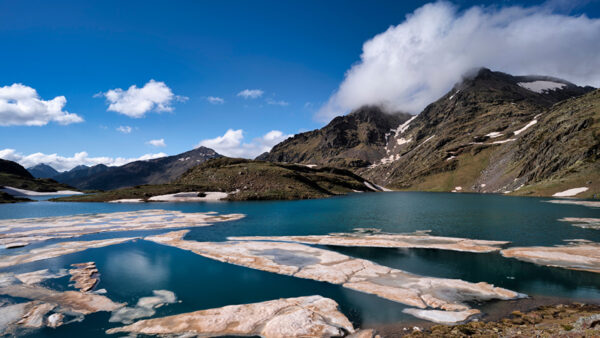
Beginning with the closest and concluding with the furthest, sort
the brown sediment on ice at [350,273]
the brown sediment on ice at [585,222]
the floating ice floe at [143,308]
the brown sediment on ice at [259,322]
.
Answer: the brown sediment on ice at [259,322] < the floating ice floe at [143,308] < the brown sediment on ice at [350,273] < the brown sediment on ice at [585,222]

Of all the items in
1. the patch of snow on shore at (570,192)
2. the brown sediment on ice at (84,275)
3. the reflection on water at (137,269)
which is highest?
the patch of snow on shore at (570,192)

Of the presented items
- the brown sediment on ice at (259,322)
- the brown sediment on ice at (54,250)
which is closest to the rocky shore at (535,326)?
the brown sediment on ice at (259,322)

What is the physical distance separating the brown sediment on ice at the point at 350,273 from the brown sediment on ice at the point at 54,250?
44.3 feet

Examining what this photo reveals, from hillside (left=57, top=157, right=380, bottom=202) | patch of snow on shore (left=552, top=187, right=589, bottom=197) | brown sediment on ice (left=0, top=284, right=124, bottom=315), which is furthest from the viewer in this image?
hillside (left=57, top=157, right=380, bottom=202)

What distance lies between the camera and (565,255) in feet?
121

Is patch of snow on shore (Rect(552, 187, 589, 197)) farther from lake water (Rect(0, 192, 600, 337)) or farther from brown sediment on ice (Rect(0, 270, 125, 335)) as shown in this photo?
brown sediment on ice (Rect(0, 270, 125, 335))

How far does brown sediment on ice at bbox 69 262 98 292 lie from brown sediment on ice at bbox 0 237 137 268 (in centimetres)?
835

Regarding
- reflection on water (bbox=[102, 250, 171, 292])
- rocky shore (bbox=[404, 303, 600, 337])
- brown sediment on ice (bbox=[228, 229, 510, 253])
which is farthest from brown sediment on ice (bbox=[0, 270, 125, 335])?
brown sediment on ice (bbox=[228, 229, 510, 253])

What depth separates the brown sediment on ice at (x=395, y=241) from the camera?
44022 mm

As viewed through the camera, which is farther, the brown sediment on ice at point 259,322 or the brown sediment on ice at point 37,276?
the brown sediment on ice at point 37,276

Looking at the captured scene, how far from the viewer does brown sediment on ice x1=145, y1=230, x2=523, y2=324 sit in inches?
984

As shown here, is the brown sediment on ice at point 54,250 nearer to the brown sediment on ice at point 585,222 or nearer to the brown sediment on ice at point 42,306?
the brown sediment on ice at point 42,306

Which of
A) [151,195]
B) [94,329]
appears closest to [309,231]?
[94,329]

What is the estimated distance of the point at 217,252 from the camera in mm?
42625
